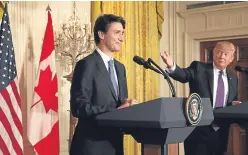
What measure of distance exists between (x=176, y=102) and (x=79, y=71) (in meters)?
0.55

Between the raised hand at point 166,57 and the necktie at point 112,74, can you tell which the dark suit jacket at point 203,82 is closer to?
the raised hand at point 166,57

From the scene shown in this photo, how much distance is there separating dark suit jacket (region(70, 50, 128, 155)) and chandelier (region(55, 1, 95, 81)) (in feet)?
6.70

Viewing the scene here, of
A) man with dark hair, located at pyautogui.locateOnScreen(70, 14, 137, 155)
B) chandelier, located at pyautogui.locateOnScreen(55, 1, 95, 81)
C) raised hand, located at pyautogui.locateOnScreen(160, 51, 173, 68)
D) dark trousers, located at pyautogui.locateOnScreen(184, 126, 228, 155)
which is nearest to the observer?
man with dark hair, located at pyautogui.locateOnScreen(70, 14, 137, 155)

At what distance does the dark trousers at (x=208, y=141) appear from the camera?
9.33 feet

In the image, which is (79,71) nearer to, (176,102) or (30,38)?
(176,102)

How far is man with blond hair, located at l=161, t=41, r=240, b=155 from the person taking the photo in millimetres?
2852

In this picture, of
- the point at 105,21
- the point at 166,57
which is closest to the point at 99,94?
the point at 105,21

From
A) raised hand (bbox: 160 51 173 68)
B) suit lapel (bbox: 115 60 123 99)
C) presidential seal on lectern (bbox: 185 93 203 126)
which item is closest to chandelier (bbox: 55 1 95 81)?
raised hand (bbox: 160 51 173 68)

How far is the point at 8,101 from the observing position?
3.24 meters

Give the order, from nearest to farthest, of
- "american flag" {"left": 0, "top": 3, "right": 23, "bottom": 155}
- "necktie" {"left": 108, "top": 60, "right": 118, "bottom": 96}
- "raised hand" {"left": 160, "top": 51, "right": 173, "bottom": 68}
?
1. "necktie" {"left": 108, "top": 60, "right": 118, "bottom": 96}
2. "raised hand" {"left": 160, "top": 51, "right": 173, "bottom": 68}
3. "american flag" {"left": 0, "top": 3, "right": 23, "bottom": 155}

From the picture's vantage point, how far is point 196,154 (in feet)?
9.59

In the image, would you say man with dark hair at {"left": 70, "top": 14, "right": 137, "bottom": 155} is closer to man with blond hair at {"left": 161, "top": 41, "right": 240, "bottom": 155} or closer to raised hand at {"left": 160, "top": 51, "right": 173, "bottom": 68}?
raised hand at {"left": 160, "top": 51, "right": 173, "bottom": 68}

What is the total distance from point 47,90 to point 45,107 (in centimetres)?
17

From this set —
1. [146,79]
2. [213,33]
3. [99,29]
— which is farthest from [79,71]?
[213,33]
